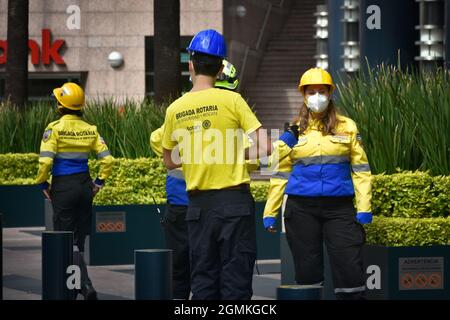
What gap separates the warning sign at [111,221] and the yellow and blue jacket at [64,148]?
3.48 meters

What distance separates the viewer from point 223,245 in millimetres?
8281

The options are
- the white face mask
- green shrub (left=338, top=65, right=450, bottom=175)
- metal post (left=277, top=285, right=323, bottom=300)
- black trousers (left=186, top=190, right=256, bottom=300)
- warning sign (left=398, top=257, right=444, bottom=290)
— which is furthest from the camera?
green shrub (left=338, top=65, right=450, bottom=175)

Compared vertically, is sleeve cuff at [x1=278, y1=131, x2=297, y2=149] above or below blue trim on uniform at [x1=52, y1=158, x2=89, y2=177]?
above

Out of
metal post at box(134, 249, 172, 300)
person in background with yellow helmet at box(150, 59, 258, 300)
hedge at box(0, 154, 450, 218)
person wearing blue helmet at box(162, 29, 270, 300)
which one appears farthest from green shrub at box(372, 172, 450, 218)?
metal post at box(134, 249, 172, 300)

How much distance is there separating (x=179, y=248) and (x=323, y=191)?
1.32 metres

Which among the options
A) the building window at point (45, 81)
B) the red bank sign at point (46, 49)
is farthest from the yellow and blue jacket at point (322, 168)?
the building window at point (45, 81)

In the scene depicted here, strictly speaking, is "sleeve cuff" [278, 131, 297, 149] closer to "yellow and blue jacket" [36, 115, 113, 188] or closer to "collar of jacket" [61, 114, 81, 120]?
"yellow and blue jacket" [36, 115, 113, 188]

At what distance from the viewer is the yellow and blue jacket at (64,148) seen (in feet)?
40.0

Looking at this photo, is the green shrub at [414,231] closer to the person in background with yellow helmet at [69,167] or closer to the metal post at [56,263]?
the person in background with yellow helmet at [69,167]

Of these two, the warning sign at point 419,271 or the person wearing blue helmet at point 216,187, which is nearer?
the person wearing blue helmet at point 216,187

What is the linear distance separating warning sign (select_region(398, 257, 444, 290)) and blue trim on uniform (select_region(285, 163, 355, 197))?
1.19 meters

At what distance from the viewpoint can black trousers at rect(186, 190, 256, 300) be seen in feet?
27.0
